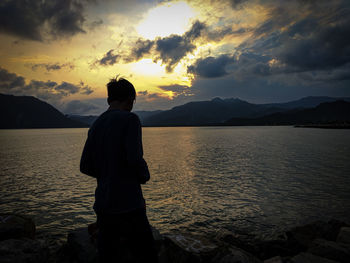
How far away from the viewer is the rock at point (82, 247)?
22.6 ft

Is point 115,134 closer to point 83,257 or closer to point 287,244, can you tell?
point 83,257

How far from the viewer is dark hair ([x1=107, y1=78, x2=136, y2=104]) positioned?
350cm

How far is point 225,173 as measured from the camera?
2541 cm

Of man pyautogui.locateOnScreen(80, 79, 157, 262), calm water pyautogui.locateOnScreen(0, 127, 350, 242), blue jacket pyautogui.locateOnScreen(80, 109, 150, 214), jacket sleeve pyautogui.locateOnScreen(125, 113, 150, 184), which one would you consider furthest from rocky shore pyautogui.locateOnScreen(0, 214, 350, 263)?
jacket sleeve pyautogui.locateOnScreen(125, 113, 150, 184)

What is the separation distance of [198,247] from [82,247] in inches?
149

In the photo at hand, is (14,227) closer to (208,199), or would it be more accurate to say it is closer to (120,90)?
(120,90)

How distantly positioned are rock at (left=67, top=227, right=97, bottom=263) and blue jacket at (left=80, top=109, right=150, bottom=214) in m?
4.77

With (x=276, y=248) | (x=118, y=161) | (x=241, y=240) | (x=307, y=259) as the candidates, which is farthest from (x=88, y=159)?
(x=241, y=240)

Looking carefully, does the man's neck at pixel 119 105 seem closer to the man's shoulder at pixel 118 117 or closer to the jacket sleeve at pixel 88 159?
the man's shoulder at pixel 118 117

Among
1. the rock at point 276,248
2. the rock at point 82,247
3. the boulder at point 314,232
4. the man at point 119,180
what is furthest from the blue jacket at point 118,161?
the boulder at point 314,232

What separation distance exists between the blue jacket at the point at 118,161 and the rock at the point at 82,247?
477 centimetres

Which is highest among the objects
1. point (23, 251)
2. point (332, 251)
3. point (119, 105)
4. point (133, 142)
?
point (119, 105)

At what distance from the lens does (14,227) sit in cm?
815

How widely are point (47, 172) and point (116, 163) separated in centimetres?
2933
